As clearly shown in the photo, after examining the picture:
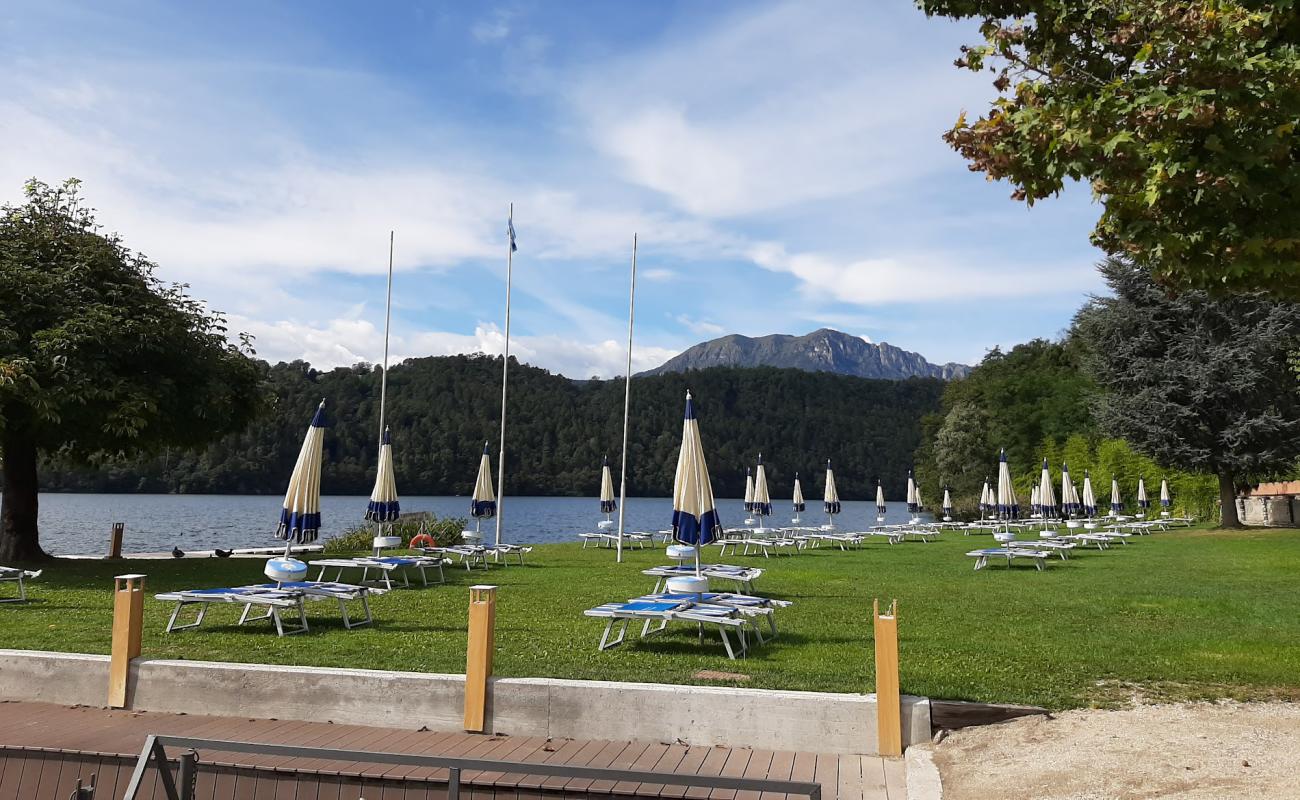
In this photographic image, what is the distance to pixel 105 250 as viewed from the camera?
1780 centimetres

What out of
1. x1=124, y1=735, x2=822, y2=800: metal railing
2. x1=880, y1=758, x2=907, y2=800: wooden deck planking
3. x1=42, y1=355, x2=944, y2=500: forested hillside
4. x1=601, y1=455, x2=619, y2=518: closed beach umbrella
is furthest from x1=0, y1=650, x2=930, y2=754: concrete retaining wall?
x1=42, y1=355, x2=944, y2=500: forested hillside

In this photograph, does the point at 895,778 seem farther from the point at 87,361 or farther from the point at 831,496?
the point at 831,496

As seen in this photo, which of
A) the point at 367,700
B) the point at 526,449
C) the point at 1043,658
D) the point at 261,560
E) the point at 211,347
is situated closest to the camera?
the point at 367,700

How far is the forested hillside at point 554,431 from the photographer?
87.0 m

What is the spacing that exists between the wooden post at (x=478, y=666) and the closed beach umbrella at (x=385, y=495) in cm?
1166

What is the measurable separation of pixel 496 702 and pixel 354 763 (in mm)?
1260

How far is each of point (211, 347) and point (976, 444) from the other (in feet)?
175

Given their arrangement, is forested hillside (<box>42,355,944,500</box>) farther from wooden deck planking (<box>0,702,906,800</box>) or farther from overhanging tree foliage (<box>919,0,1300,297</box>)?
overhanging tree foliage (<box>919,0,1300,297</box>)

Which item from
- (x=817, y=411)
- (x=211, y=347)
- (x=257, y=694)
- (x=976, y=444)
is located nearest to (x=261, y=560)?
(x=211, y=347)

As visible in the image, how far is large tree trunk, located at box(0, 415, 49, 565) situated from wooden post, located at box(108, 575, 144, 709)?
500 inches

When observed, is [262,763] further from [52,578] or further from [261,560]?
[261,560]

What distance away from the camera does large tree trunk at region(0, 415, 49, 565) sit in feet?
57.4

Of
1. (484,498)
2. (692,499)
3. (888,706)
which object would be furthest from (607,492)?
(888,706)

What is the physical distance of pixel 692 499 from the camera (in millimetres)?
10898
